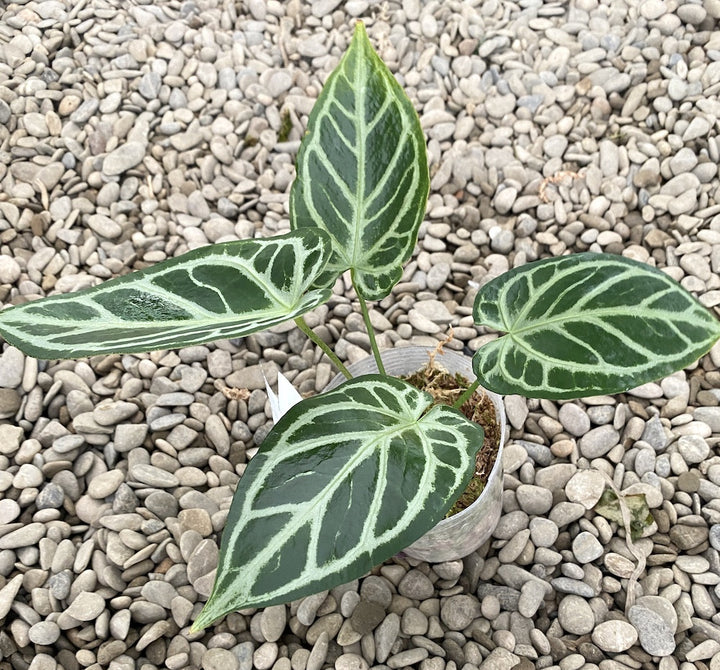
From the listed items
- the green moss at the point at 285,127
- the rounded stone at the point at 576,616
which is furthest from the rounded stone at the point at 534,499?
the green moss at the point at 285,127

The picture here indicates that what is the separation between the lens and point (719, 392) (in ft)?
4.94

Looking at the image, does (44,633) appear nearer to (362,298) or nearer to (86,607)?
(86,607)

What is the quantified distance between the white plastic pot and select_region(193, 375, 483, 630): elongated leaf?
0.87 feet

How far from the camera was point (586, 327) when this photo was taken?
36.0 inches

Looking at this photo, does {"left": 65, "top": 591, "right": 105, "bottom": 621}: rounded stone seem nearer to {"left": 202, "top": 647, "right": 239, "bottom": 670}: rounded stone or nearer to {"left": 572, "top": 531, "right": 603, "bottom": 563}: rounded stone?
{"left": 202, "top": 647, "right": 239, "bottom": 670}: rounded stone

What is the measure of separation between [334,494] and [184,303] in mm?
296

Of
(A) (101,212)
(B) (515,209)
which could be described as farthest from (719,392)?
(A) (101,212)

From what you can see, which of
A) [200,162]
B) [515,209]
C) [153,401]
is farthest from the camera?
[200,162]

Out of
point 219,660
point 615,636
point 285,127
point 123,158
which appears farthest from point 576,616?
point 123,158

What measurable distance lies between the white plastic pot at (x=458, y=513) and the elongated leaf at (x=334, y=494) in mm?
264

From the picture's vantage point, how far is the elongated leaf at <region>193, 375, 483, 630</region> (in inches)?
31.0

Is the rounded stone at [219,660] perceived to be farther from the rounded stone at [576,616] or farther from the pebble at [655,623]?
the pebble at [655,623]

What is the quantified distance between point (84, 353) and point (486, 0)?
1.78m

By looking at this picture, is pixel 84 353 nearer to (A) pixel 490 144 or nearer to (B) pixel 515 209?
(B) pixel 515 209
